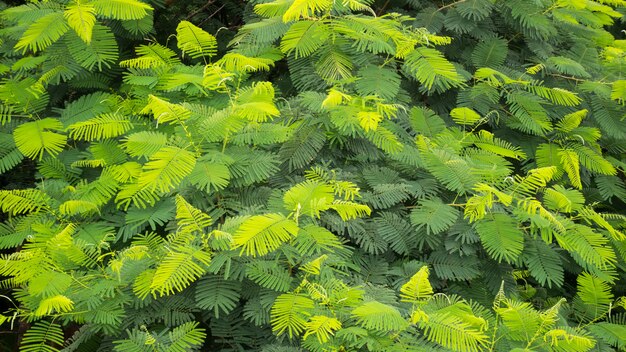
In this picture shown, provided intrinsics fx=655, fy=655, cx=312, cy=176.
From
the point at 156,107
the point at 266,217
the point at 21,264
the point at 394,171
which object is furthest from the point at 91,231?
the point at 394,171

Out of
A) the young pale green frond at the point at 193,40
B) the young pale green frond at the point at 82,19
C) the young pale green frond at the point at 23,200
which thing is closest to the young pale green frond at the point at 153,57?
the young pale green frond at the point at 193,40

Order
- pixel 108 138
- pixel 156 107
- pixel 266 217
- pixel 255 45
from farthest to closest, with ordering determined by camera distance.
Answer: pixel 255 45, pixel 108 138, pixel 156 107, pixel 266 217

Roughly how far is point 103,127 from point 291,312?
4.36 feet

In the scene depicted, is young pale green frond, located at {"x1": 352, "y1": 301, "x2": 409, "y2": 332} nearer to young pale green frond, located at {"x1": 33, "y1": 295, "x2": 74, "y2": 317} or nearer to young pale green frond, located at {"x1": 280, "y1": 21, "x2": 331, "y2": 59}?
young pale green frond, located at {"x1": 33, "y1": 295, "x2": 74, "y2": 317}

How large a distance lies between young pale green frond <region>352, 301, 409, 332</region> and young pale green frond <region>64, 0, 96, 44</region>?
5.99ft

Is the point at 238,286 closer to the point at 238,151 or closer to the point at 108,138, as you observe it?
the point at 238,151

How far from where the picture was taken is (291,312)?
2373 millimetres

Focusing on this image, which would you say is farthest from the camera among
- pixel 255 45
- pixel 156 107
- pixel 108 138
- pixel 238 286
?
pixel 255 45

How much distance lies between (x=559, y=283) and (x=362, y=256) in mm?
945

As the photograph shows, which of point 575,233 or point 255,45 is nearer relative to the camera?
point 575,233

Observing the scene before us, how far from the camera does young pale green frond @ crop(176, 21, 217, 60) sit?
334 cm

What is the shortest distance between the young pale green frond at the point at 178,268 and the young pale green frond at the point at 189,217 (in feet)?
0.28

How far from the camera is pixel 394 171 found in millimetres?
3182

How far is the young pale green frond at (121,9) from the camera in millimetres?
3191
